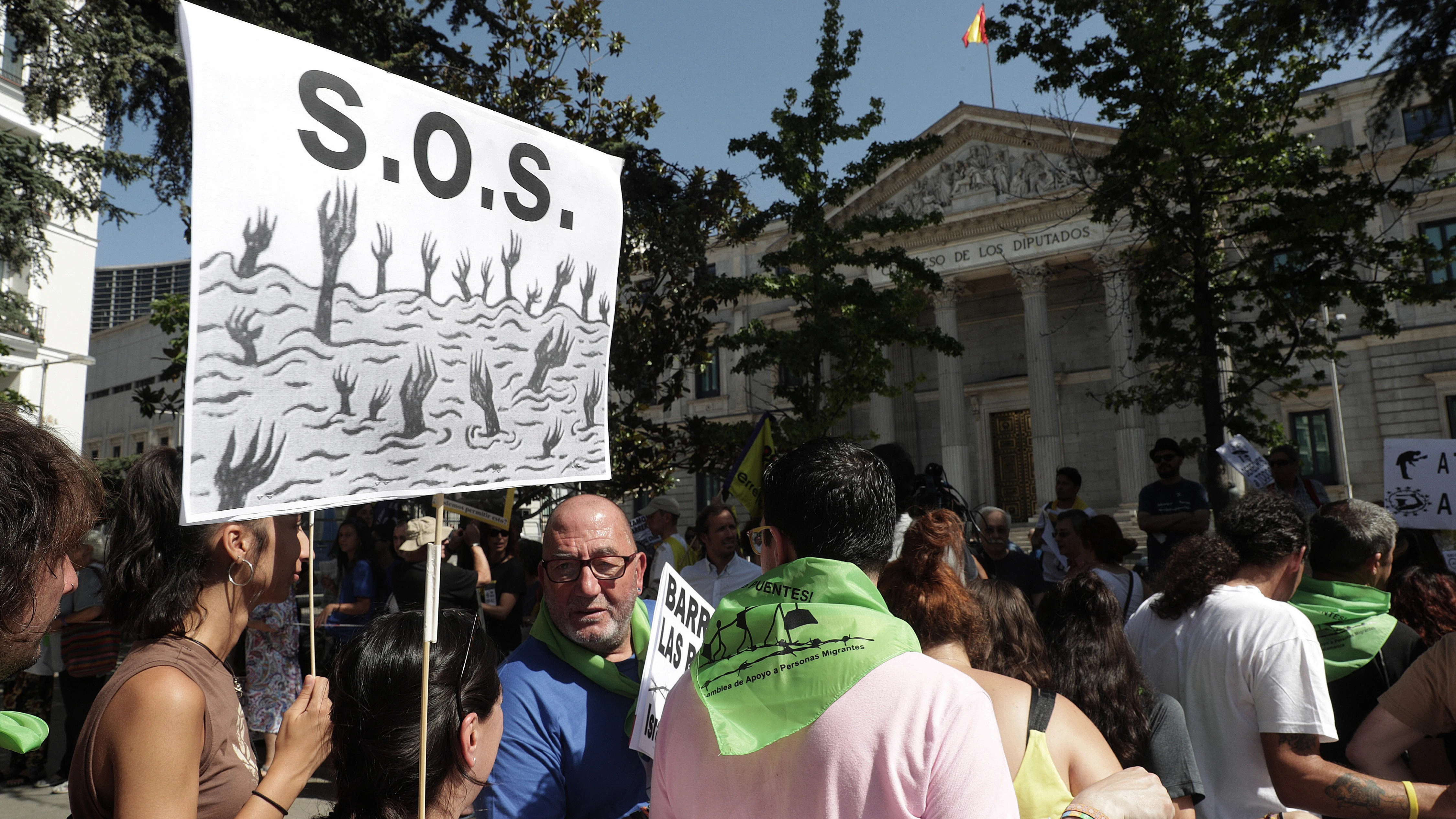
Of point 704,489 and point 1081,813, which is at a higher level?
point 704,489

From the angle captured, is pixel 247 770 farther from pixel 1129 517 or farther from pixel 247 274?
pixel 1129 517

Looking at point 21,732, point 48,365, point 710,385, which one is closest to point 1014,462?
point 710,385

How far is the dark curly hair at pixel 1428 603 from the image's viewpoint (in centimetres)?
350

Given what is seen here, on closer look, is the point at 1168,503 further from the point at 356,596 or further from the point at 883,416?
the point at 883,416

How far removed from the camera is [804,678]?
5.42ft

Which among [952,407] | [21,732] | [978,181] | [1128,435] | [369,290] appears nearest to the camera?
[21,732]

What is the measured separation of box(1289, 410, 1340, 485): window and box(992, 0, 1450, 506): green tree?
18.2 meters

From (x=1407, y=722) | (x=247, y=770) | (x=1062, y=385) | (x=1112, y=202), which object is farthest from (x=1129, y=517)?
(x=247, y=770)

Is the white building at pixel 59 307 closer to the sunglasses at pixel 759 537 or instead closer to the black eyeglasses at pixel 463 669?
the black eyeglasses at pixel 463 669

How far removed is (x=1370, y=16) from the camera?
6.82m

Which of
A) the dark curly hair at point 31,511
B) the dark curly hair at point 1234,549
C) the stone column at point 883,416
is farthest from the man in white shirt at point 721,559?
the stone column at point 883,416

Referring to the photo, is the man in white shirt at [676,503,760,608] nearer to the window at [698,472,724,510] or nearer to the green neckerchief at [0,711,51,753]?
the green neckerchief at [0,711,51,753]

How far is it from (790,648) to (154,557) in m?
1.39

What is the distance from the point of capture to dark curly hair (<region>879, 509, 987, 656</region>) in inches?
96.2
